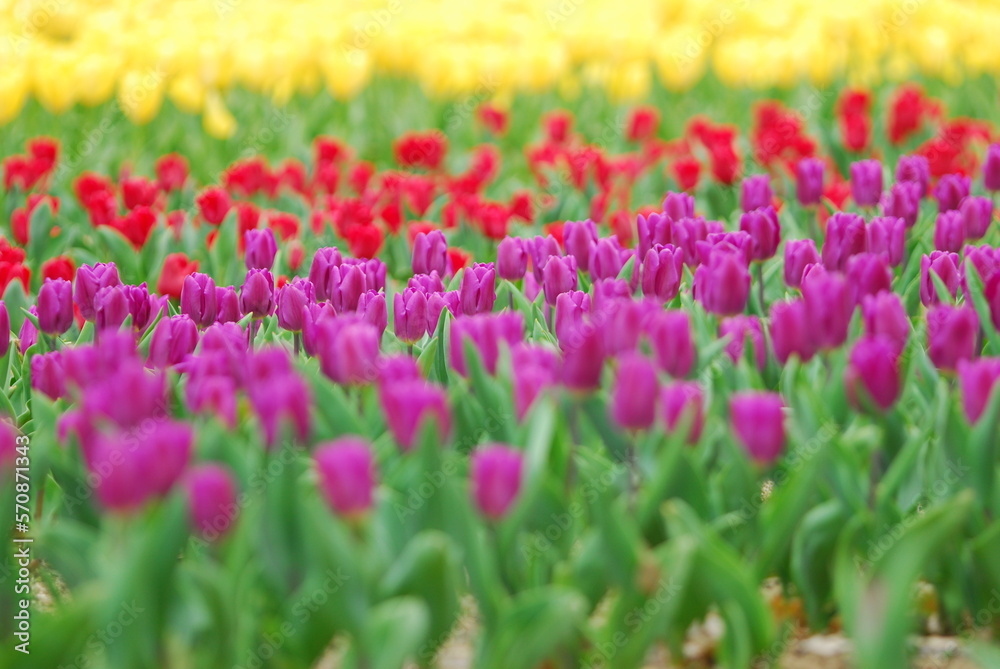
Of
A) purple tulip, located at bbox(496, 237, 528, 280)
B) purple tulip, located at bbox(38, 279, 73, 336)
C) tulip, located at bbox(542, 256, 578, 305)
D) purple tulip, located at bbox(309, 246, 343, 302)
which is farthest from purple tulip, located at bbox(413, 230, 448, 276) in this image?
purple tulip, located at bbox(38, 279, 73, 336)

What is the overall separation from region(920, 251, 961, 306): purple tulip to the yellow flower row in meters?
3.85

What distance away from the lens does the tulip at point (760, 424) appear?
1743 millimetres

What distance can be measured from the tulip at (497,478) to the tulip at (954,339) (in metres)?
0.77

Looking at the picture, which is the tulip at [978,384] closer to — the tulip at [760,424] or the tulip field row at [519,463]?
the tulip field row at [519,463]

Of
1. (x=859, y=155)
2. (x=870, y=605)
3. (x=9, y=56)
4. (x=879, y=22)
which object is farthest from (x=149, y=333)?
(x=879, y=22)

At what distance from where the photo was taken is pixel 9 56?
6156mm

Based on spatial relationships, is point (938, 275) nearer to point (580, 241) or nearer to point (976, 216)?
point (976, 216)

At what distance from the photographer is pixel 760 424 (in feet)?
5.76

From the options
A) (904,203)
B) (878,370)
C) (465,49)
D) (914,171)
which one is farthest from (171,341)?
(465,49)

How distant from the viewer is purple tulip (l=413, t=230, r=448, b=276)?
2.92 metres

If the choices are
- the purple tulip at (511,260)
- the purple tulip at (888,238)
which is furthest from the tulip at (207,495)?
the purple tulip at (888,238)

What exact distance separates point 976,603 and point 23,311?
2.04 m

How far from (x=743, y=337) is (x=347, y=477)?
39.9 inches

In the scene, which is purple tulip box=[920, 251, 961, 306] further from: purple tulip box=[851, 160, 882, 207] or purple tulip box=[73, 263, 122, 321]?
purple tulip box=[73, 263, 122, 321]
